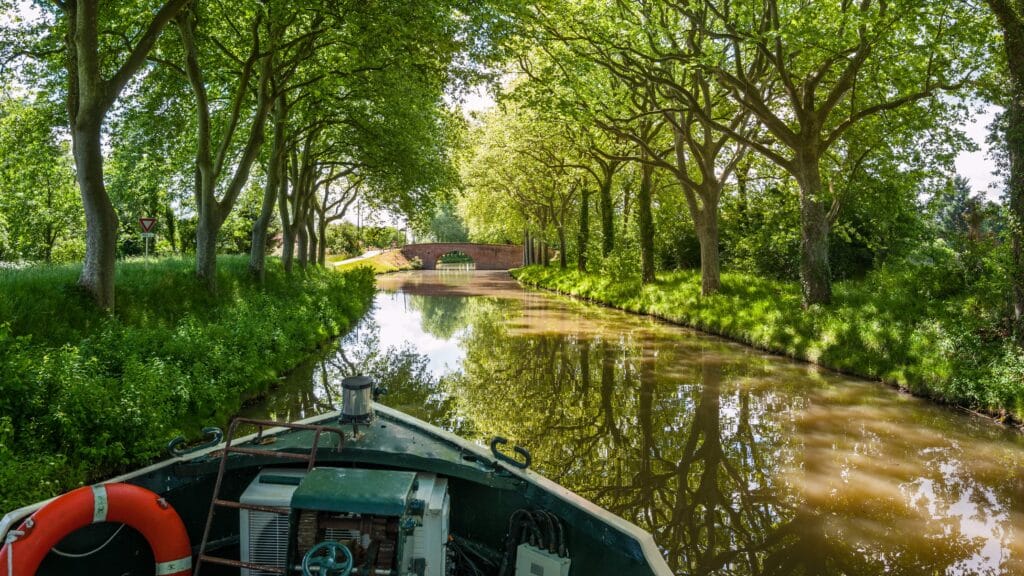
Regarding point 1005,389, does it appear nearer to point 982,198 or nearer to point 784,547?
point 982,198

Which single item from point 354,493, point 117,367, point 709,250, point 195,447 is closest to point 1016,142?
point 709,250

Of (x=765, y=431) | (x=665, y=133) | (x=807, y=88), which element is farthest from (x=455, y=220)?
(x=765, y=431)

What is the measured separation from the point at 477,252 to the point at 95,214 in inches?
2749

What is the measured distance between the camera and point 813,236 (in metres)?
15.2

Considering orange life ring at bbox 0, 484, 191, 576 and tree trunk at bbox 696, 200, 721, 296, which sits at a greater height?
tree trunk at bbox 696, 200, 721, 296

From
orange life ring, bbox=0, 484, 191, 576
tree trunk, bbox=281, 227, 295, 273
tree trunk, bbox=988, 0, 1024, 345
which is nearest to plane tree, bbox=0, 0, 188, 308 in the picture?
orange life ring, bbox=0, 484, 191, 576

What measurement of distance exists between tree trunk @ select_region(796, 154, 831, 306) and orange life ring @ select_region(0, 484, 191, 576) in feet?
49.5

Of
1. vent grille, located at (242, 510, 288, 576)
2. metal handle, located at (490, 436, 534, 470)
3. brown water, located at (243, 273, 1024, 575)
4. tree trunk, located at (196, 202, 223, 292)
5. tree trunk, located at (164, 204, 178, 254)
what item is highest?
tree trunk, located at (164, 204, 178, 254)

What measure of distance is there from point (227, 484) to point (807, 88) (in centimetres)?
1513

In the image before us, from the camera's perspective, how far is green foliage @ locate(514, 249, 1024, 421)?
32.6ft

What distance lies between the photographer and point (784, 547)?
5.41m

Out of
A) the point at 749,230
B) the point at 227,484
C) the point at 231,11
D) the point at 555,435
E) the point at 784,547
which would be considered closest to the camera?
the point at 227,484

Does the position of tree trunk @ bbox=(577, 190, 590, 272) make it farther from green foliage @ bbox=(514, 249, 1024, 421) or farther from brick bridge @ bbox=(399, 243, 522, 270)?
brick bridge @ bbox=(399, 243, 522, 270)

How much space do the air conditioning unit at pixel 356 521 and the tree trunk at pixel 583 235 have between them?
3140cm
